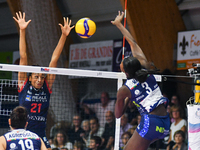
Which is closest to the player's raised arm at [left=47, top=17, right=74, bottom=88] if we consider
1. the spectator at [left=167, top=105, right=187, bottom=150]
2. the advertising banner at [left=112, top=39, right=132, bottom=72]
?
the spectator at [left=167, top=105, right=187, bottom=150]

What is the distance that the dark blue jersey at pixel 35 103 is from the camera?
605cm

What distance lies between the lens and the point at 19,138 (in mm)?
4352

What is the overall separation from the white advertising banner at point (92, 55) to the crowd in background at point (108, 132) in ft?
6.67

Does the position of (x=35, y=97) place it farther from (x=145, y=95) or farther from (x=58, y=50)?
(x=145, y=95)

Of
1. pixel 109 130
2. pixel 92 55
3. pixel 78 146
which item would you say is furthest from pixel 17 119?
pixel 92 55

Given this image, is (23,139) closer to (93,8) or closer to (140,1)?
(140,1)

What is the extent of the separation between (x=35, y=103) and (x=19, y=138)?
1.81m

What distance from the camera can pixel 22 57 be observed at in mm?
6238

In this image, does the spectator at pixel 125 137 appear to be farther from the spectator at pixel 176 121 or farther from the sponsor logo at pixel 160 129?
the sponsor logo at pixel 160 129

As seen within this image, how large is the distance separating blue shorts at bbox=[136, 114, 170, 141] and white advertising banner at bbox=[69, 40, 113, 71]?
7339mm

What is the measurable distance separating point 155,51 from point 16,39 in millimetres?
7741

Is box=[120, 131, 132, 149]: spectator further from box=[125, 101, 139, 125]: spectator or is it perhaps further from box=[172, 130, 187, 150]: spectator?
box=[172, 130, 187, 150]: spectator

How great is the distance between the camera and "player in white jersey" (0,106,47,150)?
430 cm

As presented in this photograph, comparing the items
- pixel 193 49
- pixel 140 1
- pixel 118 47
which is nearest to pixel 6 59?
pixel 118 47
